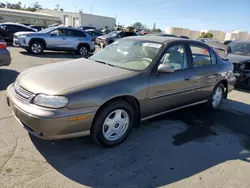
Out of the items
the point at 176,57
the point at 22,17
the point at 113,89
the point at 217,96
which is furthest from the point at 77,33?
the point at 22,17

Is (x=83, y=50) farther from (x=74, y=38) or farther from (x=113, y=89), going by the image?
(x=113, y=89)

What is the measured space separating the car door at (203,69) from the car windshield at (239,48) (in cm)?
454

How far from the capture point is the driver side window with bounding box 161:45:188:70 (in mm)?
4199

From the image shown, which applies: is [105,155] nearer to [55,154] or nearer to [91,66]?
A: [55,154]

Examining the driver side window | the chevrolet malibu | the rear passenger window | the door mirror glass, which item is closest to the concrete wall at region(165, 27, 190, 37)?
the door mirror glass

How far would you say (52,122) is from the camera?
2.85 metres

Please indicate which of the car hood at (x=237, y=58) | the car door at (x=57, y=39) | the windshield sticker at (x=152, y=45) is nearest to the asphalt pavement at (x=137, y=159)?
the windshield sticker at (x=152, y=45)

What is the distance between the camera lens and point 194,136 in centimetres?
414

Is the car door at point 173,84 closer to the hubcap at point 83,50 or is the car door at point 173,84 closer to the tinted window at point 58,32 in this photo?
the tinted window at point 58,32

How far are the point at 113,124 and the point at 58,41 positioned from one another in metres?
10.9

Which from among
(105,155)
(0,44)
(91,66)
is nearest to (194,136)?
(105,155)

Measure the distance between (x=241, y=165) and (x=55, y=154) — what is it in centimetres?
259

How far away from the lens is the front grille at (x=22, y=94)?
307 cm

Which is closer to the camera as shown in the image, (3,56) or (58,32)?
(3,56)
